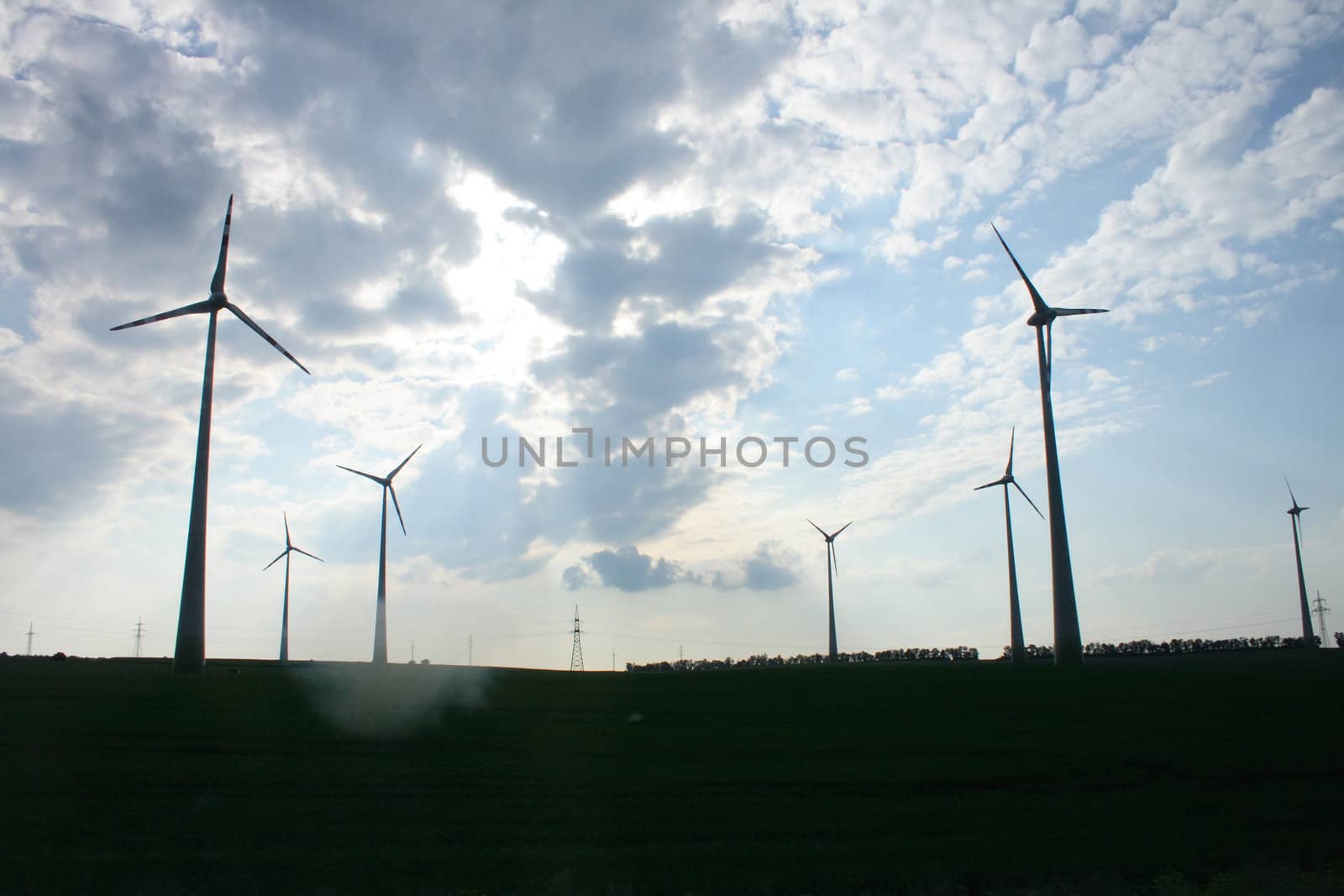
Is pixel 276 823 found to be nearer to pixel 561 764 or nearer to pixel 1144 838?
pixel 561 764

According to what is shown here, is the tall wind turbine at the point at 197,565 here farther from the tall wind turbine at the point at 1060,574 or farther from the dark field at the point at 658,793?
the tall wind turbine at the point at 1060,574

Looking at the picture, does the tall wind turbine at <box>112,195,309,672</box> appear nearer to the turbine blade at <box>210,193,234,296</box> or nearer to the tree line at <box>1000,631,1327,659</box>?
the turbine blade at <box>210,193,234,296</box>

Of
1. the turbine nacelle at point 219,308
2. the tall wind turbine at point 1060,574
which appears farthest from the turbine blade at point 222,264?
the tall wind turbine at point 1060,574

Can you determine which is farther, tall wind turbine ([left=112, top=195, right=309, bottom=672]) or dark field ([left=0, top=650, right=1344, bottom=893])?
tall wind turbine ([left=112, top=195, right=309, bottom=672])

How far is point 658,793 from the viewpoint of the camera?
28.0m

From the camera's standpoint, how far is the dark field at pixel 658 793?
19984mm

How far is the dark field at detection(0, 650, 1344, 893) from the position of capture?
65.6 feet

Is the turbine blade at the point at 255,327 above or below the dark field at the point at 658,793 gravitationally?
above

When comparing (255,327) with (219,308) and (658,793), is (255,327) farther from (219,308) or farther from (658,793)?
(658,793)

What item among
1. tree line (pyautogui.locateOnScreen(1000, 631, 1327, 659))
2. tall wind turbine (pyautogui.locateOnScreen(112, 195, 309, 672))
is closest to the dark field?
tall wind turbine (pyautogui.locateOnScreen(112, 195, 309, 672))

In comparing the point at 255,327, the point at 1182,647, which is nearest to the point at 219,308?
the point at 255,327

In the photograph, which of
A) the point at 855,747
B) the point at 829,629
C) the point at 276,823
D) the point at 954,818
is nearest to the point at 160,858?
the point at 276,823

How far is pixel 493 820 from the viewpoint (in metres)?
24.5

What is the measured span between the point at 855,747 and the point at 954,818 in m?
11.0
